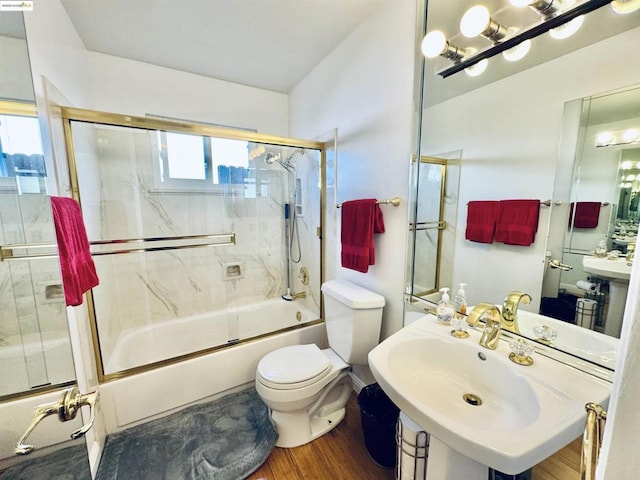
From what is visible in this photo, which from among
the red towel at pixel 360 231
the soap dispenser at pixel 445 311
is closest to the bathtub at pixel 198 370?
the red towel at pixel 360 231

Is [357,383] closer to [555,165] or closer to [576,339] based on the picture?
[576,339]

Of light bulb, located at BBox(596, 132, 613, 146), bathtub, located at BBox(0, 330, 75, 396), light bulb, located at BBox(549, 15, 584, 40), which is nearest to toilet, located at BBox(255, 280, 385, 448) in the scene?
bathtub, located at BBox(0, 330, 75, 396)

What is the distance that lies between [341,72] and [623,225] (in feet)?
5.54

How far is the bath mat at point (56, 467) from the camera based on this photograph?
69cm

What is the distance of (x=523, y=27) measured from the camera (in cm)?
95

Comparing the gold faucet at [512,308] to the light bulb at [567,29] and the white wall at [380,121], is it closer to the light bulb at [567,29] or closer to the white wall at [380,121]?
the white wall at [380,121]

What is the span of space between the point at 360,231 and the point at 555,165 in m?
0.93

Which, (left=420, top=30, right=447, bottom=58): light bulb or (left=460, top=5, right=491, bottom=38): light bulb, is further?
(left=420, top=30, right=447, bottom=58): light bulb

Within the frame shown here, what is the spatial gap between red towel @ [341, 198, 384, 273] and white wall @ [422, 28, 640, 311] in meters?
0.44

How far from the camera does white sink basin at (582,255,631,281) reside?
77 centimetres

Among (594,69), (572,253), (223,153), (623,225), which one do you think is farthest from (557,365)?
(223,153)

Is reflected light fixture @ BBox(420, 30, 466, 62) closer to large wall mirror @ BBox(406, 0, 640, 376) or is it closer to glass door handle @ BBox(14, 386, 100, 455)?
large wall mirror @ BBox(406, 0, 640, 376)

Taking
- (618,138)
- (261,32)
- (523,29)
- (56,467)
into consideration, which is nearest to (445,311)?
(618,138)

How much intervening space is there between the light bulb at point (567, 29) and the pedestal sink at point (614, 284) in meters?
0.75
